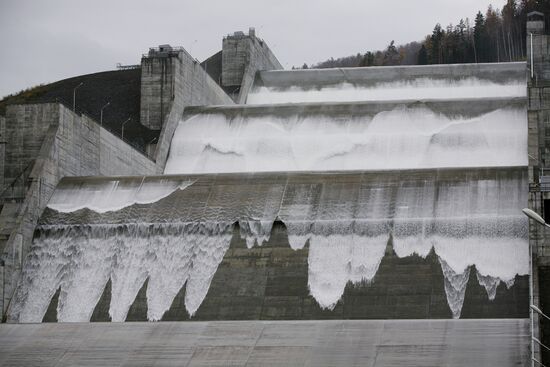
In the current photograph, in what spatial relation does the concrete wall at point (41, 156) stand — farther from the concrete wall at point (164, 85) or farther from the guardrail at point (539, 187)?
the guardrail at point (539, 187)

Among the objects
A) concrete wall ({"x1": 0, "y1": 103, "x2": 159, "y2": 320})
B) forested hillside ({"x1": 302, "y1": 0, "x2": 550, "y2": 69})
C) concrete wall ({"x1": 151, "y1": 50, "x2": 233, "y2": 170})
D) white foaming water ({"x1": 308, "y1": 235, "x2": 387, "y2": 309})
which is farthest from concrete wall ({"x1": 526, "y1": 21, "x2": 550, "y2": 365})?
forested hillside ({"x1": 302, "y1": 0, "x2": 550, "y2": 69})

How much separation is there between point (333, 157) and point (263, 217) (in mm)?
7402

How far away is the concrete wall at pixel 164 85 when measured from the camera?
47281mm

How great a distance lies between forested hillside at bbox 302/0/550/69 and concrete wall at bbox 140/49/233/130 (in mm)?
53396

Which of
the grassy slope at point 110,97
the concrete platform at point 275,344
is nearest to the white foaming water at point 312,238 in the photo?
the concrete platform at point 275,344

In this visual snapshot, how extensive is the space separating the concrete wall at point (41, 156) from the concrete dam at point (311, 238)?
517 mm

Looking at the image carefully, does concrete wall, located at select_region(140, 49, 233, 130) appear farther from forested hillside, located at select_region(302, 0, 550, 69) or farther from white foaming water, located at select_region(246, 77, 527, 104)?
forested hillside, located at select_region(302, 0, 550, 69)

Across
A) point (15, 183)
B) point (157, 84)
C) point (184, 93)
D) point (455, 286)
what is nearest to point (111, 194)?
point (15, 183)

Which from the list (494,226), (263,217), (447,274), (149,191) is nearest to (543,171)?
(494,226)

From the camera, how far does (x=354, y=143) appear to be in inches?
1698

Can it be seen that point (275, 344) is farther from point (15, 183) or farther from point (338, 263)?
point (15, 183)

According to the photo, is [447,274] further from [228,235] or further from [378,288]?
[228,235]

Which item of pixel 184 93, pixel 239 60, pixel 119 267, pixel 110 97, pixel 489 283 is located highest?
pixel 239 60

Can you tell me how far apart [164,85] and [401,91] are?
35.3ft
